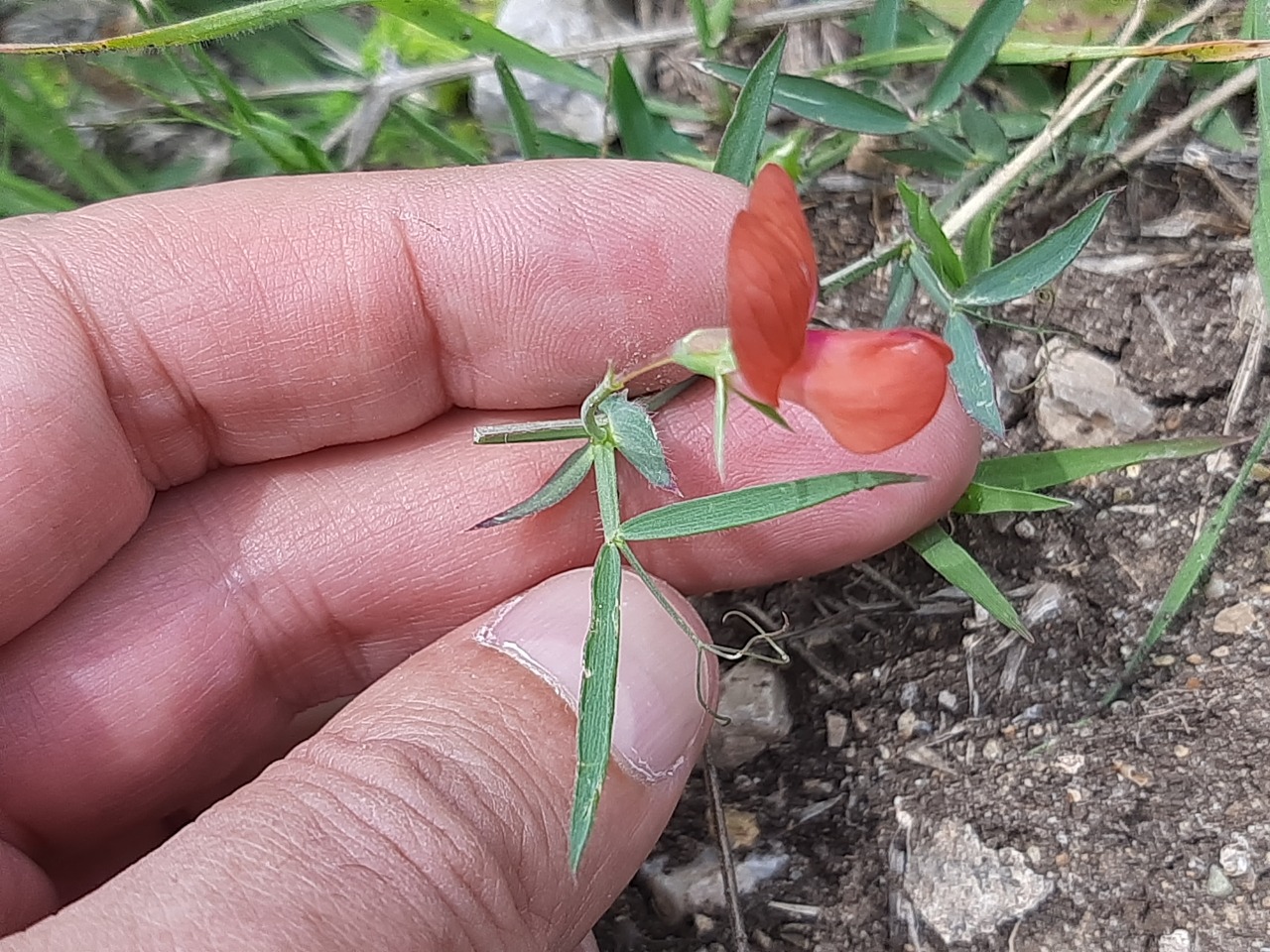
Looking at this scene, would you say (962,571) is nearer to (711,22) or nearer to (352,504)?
(352,504)

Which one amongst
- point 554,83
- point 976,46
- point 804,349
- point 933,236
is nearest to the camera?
point 804,349

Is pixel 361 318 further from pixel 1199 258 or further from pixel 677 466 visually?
pixel 1199 258

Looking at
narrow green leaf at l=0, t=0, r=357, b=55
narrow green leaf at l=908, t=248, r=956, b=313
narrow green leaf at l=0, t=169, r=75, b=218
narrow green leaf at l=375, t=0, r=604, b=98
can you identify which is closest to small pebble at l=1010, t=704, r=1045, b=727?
narrow green leaf at l=908, t=248, r=956, b=313

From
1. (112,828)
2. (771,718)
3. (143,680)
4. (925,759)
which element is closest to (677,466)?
(771,718)

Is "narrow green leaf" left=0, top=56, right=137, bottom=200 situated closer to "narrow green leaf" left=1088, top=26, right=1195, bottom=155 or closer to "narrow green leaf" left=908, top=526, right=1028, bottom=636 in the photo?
"narrow green leaf" left=908, top=526, right=1028, bottom=636

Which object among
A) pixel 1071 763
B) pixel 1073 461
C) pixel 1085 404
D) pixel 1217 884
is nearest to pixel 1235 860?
pixel 1217 884

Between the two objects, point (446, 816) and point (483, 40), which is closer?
point (446, 816)
